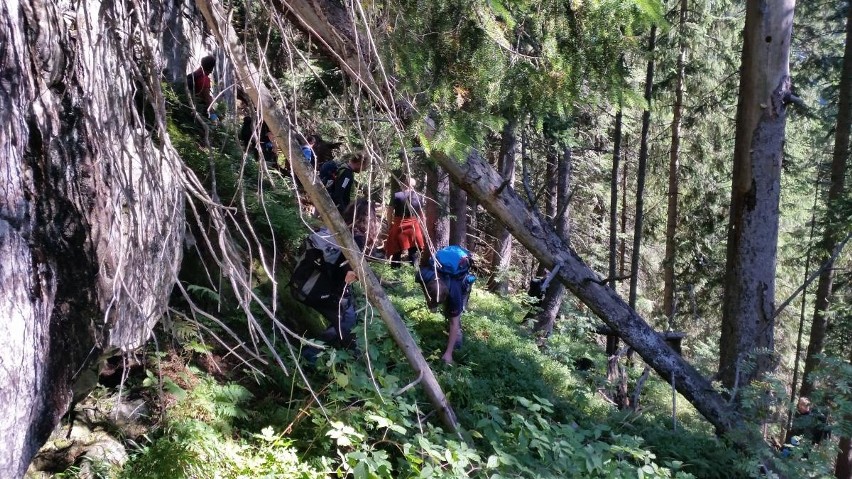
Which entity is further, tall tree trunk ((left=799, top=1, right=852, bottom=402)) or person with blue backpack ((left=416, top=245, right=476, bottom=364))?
tall tree trunk ((left=799, top=1, right=852, bottom=402))

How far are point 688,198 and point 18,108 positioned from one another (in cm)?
1769

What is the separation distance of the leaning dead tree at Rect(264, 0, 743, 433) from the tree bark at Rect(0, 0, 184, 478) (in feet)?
5.71

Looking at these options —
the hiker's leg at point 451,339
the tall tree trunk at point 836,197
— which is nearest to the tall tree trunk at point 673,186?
the tall tree trunk at point 836,197

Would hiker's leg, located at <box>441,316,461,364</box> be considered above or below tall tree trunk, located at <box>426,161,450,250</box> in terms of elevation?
below

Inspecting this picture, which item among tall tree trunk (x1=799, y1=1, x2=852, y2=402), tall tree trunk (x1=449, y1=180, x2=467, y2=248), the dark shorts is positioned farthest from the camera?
tall tree trunk (x1=449, y1=180, x2=467, y2=248)

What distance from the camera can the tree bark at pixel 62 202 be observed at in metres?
2.52

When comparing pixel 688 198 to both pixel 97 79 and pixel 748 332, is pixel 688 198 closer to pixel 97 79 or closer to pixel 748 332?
pixel 748 332

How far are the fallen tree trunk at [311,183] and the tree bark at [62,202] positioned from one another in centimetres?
40

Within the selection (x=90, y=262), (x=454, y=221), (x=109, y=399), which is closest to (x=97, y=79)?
(x=90, y=262)

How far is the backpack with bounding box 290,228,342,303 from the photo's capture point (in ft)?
18.1

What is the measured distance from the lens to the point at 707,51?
1593 centimetres

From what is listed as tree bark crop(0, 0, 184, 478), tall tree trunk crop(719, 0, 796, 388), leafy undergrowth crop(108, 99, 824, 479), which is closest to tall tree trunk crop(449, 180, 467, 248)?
leafy undergrowth crop(108, 99, 824, 479)

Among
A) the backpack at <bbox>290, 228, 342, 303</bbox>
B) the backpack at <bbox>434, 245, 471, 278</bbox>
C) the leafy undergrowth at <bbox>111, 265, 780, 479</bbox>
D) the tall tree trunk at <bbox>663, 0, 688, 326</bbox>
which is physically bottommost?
the leafy undergrowth at <bbox>111, 265, 780, 479</bbox>

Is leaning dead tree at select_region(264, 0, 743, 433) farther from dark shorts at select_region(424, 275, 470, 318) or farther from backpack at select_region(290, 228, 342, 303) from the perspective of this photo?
backpack at select_region(290, 228, 342, 303)
